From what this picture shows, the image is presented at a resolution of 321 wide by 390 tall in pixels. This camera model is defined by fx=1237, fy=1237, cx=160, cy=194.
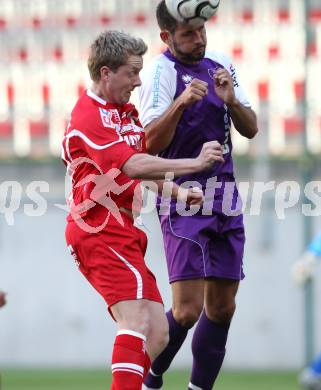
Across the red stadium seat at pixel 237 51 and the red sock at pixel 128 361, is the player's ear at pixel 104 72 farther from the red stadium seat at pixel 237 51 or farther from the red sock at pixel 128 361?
the red stadium seat at pixel 237 51

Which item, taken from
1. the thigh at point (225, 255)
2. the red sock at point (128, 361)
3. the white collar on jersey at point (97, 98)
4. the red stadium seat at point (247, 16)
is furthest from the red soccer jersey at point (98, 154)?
the red stadium seat at point (247, 16)

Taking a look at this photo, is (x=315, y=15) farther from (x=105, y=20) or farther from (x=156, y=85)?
(x=156, y=85)

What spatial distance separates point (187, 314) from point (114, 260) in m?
0.74

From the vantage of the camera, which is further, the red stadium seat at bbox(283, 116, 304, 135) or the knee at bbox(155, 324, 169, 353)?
the red stadium seat at bbox(283, 116, 304, 135)

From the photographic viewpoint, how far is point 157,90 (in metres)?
6.08

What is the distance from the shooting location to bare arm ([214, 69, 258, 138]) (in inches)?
233

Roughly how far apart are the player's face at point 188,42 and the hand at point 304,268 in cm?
394

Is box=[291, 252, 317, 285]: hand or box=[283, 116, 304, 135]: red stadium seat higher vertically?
box=[283, 116, 304, 135]: red stadium seat

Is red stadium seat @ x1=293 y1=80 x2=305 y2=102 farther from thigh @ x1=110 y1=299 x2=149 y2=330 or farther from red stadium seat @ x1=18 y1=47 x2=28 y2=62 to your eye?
thigh @ x1=110 y1=299 x2=149 y2=330

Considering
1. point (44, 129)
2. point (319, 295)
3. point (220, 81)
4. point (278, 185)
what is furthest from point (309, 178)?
point (220, 81)

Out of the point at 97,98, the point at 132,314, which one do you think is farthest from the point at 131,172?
the point at 132,314

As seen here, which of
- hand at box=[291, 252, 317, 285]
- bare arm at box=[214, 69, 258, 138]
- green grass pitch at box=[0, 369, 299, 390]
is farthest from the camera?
hand at box=[291, 252, 317, 285]

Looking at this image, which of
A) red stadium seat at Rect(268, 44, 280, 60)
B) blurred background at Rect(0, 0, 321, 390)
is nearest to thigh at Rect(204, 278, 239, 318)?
blurred background at Rect(0, 0, 321, 390)

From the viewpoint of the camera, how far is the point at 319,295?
10.9 meters
